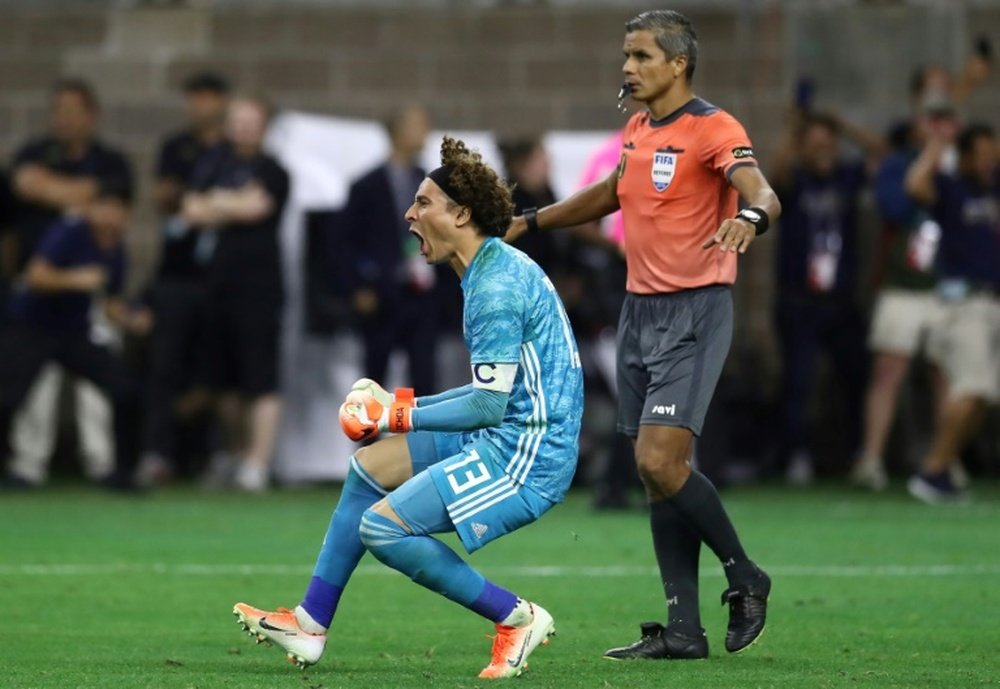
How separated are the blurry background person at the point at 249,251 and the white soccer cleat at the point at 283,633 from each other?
8.31 meters

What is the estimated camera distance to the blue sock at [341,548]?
7.09 m

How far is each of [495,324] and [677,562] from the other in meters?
1.51

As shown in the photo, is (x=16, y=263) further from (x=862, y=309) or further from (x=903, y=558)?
(x=903, y=558)

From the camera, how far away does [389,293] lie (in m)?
15.4

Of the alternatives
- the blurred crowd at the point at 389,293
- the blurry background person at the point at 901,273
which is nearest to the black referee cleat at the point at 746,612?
the blurred crowd at the point at 389,293

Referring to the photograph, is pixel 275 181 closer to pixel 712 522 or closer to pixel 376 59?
pixel 376 59

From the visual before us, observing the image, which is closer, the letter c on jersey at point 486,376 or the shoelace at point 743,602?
the letter c on jersey at point 486,376

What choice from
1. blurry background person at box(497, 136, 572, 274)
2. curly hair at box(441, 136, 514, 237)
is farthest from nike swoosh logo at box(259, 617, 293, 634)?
blurry background person at box(497, 136, 572, 274)

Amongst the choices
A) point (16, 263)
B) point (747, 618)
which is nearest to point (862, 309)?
point (16, 263)

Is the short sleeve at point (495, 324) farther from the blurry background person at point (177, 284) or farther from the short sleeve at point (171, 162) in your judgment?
the short sleeve at point (171, 162)

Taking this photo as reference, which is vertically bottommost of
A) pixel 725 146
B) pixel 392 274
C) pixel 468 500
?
pixel 392 274

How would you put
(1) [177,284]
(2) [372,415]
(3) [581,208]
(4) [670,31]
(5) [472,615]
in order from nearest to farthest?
(2) [372,415] → (4) [670,31] → (3) [581,208] → (5) [472,615] → (1) [177,284]

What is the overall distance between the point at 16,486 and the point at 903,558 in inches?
281

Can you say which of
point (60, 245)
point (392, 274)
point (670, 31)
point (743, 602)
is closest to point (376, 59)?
point (392, 274)
